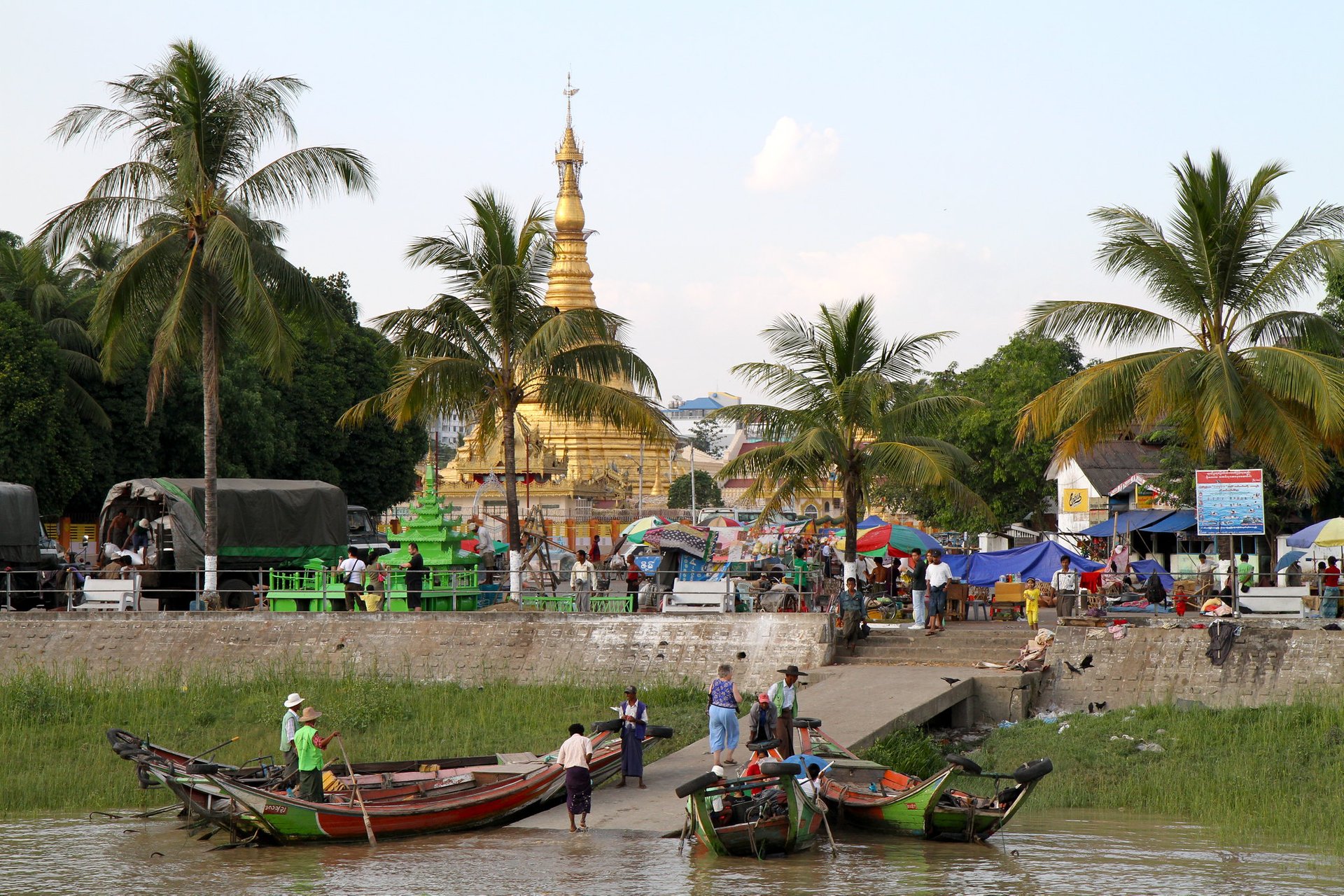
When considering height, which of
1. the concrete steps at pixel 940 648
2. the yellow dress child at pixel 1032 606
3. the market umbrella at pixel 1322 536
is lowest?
the concrete steps at pixel 940 648

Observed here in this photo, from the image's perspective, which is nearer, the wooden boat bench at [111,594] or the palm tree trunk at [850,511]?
the palm tree trunk at [850,511]

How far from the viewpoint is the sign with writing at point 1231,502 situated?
19.6 meters

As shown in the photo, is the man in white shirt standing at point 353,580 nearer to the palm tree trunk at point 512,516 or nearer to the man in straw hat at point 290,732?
the palm tree trunk at point 512,516

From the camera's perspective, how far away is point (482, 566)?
26.9m

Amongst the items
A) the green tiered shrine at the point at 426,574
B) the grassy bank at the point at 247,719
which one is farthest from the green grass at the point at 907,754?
the green tiered shrine at the point at 426,574

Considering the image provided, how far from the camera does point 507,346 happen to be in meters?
24.4

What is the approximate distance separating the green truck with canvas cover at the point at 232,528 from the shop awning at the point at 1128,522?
57.1ft

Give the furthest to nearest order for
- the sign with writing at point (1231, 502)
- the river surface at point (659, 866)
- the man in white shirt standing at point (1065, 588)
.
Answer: the man in white shirt standing at point (1065, 588)
the sign with writing at point (1231, 502)
the river surface at point (659, 866)

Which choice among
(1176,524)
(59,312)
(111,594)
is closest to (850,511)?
(111,594)

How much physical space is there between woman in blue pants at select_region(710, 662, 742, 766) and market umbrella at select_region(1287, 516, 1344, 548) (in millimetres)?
13547

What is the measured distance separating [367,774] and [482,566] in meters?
10.8

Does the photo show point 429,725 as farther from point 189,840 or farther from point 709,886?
point 709,886

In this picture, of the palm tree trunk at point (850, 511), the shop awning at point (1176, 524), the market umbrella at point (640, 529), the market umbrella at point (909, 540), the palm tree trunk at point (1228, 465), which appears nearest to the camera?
the palm tree trunk at point (1228, 465)

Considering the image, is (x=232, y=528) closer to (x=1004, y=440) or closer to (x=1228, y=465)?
(x=1228, y=465)
